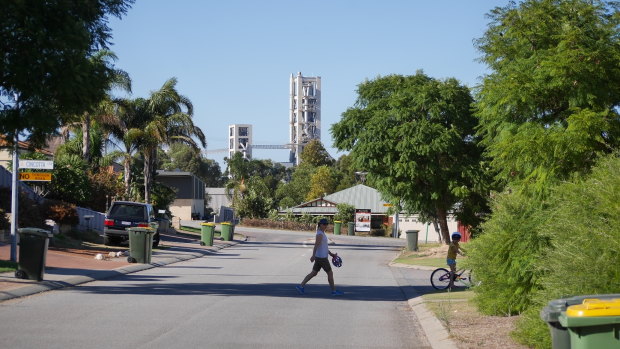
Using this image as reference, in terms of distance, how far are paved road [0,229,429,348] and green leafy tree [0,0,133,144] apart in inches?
136

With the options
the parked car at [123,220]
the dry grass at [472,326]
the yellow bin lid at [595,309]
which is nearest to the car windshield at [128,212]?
the parked car at [123,220]

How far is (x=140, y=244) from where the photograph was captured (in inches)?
993

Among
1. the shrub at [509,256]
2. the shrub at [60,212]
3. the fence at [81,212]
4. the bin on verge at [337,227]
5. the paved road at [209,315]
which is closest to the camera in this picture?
the paved road at [209,315]

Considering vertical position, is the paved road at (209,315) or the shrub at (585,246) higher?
the shrub at (585,246)

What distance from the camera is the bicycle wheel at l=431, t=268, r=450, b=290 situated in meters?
19.8

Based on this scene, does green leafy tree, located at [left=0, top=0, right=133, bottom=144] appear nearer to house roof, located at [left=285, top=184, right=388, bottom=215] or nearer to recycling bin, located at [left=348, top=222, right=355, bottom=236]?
recycling bin, located at [left=348, top=222, right=355, bottom=236]

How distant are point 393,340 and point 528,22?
30.4 ft

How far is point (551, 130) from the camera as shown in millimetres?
15750

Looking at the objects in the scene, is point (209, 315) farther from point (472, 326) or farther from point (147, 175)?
point (147, 175)

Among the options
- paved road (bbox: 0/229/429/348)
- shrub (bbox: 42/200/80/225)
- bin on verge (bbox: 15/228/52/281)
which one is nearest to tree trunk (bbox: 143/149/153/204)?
shrub (bbox: 42/200/80/225)

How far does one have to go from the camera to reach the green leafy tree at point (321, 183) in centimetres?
11016

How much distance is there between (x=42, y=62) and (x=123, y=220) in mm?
18391

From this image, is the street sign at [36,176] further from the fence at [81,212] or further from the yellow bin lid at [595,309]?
the yellow bin lid at [595,309]

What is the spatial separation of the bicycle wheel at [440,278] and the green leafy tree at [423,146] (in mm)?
15256
